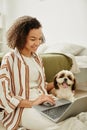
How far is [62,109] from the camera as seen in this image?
1.35m

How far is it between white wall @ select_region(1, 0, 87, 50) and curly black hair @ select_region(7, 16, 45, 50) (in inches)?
77.3

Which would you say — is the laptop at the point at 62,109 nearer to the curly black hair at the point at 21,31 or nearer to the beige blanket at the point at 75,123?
the beige blanket at the point at 75,123

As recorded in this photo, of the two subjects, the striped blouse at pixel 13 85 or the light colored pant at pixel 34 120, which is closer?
the light colored pant at pixel 34 120

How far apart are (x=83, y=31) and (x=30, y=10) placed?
137cm

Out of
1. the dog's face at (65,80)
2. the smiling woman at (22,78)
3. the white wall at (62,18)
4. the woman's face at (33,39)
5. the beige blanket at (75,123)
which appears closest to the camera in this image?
the beige blanket at (75,123)

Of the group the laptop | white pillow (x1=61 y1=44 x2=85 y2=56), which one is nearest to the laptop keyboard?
the laptop

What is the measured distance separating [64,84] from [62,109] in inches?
32.3

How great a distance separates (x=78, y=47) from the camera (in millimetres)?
3184

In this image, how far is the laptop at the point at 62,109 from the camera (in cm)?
116

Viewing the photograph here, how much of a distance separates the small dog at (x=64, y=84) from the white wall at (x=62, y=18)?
4.42 ft

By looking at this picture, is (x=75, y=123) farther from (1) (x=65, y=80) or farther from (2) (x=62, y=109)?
(1) (x=65, y=80)

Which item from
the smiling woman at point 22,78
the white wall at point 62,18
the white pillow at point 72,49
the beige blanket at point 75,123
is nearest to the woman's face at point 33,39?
the smiling woman at point 22,78

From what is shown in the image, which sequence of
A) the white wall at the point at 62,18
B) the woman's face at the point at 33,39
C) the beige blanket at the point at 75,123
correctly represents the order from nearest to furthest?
1. the beige blanket at the point at 75,123
2. the woman's face at the point at 33,39
3. the white wall at the point at 62,18

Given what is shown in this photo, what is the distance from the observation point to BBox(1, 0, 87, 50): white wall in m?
3.43
